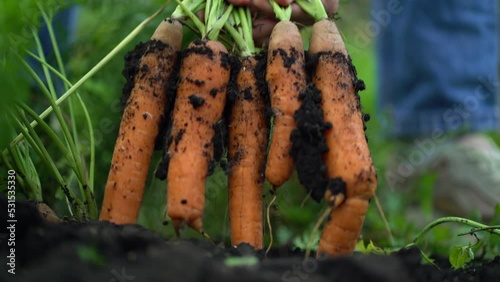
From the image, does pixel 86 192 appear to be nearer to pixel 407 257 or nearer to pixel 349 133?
pixel 349 133

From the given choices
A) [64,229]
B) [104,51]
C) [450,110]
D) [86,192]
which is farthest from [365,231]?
[64,229]

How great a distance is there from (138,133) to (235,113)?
242 millimetres

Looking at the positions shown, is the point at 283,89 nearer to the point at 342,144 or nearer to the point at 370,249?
the point at 342,144

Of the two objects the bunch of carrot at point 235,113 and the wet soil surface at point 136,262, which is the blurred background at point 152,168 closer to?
the bunch of carrot at point 235,113

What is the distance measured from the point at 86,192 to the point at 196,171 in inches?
12.3

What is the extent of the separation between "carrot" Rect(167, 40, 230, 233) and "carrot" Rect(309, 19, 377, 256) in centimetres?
24

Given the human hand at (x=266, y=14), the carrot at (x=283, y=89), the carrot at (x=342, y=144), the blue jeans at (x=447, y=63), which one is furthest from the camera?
the blue jeans at (x=447, y=63)

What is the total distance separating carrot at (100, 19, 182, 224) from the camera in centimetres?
151

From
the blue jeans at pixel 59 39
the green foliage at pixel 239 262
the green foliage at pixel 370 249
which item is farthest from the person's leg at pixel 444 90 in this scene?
the green foliage at pixel 239 262

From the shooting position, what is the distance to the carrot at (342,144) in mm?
1329

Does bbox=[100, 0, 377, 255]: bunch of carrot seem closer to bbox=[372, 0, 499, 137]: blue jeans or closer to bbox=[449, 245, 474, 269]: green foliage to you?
bbox=[449, 245, 474, 269]: green foliage

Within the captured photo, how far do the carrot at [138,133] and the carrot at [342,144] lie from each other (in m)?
0.38

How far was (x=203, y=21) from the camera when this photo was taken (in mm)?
1689

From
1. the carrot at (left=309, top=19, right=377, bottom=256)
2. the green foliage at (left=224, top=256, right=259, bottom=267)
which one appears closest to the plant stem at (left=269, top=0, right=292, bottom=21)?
the carrot at (left=309, top=19, right=377, bottom=256)
